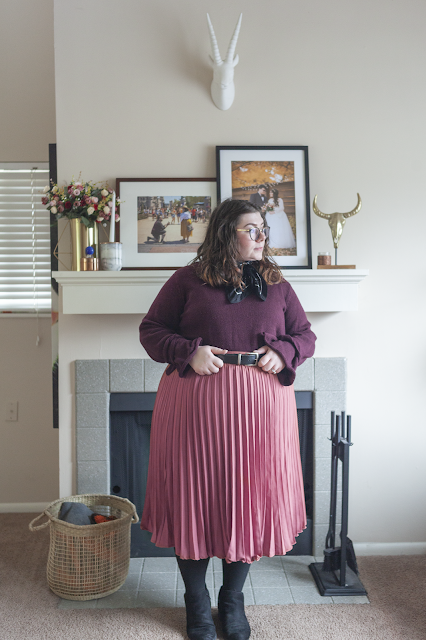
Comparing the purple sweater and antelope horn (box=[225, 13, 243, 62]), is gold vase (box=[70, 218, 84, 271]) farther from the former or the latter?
antelope horn (box=[225, 13, 243, 62])

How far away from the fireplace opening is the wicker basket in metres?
0.31

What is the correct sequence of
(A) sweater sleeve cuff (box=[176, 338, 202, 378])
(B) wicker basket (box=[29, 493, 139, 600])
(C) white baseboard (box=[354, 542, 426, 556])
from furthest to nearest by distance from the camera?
(C) white baseboard (box=[354, 542, 426, 556]) → (B) wicker basket (box=[29, 493, 139, 600]) → (A) sweater sleeve cuff (box=[176, 338, 202, 378])

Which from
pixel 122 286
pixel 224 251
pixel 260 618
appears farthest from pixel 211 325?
pixel 260 618

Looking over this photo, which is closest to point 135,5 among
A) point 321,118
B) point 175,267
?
point 321,118

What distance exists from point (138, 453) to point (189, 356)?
963 millimetres

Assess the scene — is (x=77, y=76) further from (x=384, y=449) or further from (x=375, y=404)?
(x=384, y=449)

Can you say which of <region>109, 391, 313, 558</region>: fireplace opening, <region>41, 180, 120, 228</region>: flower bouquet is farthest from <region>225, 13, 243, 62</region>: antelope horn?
<region>109, 391, 313, 558</region>: fireplace opening

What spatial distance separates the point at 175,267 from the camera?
2246 millimetres

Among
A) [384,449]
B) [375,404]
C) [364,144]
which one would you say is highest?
[364,144]

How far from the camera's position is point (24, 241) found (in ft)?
9.34

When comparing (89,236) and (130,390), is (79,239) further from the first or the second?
(130,390)

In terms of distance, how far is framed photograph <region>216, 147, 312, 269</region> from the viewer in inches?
88.7

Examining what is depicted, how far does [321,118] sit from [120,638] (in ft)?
7.43

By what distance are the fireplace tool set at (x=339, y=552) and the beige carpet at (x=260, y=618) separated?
0.22 ft
